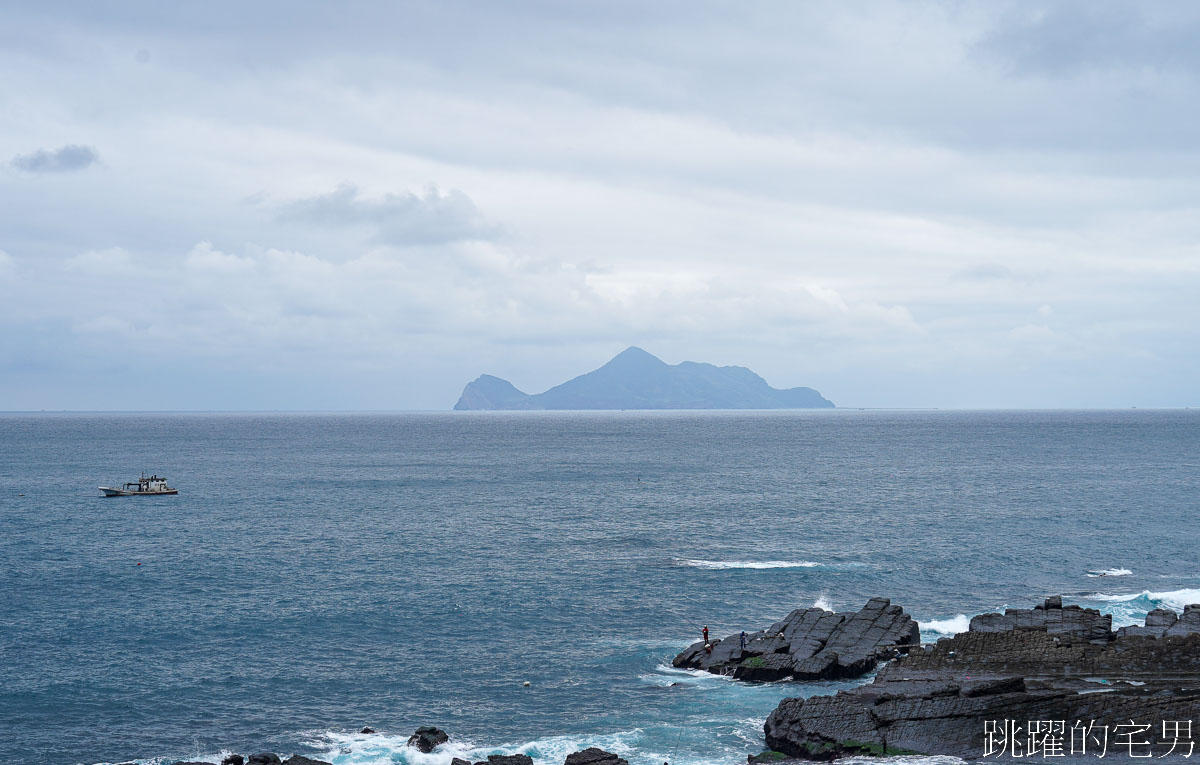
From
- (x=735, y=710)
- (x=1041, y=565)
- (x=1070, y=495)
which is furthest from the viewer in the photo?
(x=1070, y=495)

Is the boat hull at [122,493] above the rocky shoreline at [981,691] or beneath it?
beneath

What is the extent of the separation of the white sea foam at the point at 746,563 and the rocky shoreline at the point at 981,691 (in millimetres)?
28373

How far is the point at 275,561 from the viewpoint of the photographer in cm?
9444

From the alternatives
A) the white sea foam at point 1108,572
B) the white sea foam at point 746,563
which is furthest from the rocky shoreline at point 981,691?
the white sea foam at point 746,563

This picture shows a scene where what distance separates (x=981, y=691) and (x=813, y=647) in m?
14.7

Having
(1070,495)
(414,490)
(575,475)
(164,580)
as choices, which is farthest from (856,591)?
(575,475)

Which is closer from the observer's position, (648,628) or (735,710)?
(735,710)

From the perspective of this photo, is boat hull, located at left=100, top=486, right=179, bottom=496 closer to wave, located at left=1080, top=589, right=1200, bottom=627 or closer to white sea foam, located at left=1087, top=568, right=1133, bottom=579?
white sea foam, located at left=1087, top=568, right=1133, bottom=579

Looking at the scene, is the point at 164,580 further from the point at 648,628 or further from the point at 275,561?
the point at 648,628

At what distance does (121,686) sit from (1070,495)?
13723cm

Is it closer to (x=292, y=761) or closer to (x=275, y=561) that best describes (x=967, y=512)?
(x=275, y=561)

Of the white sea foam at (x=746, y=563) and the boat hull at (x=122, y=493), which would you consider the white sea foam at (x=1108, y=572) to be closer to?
the white sea foam at (x=746, y=563)

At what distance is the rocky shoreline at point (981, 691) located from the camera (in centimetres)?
4284

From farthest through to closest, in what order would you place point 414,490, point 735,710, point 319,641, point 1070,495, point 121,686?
1. point 414,490
2. point 1070,495
3. point 319,641
4. point 121,686
5. point 735,710
